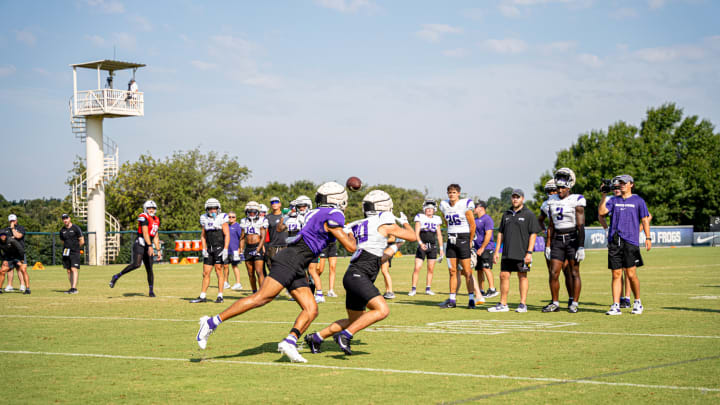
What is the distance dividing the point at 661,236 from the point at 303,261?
189ft

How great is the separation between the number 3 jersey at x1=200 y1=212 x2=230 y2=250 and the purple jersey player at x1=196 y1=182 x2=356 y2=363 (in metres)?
8.51

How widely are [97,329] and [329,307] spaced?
201 inches

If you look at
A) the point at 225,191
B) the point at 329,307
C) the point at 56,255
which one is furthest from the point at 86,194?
the point at 329,307

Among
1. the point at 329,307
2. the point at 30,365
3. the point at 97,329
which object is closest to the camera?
the point at 30,365

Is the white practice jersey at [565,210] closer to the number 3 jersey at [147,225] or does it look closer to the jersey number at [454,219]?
the jersey number at [454,219]

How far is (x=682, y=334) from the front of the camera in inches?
434

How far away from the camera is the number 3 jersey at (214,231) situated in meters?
17.9

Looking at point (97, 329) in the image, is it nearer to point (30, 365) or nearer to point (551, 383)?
point (30, 365)

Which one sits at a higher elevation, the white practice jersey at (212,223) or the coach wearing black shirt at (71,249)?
the white practice jersey at (212,223)

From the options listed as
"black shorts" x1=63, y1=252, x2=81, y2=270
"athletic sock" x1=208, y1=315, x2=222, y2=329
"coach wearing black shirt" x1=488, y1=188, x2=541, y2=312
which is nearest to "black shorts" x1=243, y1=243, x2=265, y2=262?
"black shorts" x1=63, y1=252, x2=81, y2=270

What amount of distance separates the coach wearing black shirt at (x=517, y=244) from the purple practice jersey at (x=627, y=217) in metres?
1.41

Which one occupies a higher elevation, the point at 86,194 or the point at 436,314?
the point at 86,194

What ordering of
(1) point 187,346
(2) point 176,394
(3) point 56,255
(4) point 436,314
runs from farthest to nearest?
1. (3) point 56,255
2. (4) point 436,314
3. (1) point 187,346
4. (2) point 176,394

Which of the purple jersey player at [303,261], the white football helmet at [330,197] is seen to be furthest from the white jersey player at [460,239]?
the purple jersey player at [303,261]
